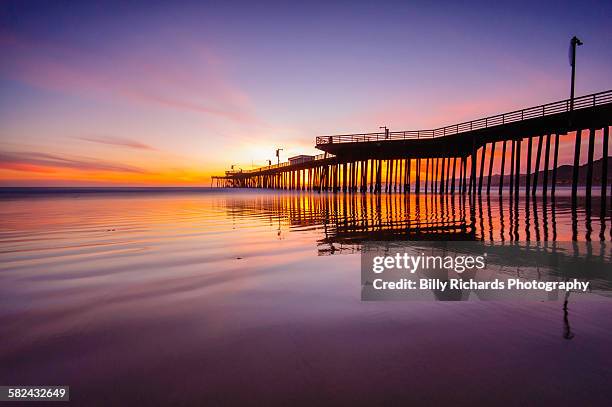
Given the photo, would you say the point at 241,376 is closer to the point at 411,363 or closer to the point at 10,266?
the point at 411,363

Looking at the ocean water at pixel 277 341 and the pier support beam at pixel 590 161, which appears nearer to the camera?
the ocean water at pixel 277 341

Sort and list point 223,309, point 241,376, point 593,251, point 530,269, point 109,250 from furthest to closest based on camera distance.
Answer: point 109,250
point 593,251
point 530,269
point 223,309
point 241,376

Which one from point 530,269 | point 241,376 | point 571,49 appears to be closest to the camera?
point 241,376

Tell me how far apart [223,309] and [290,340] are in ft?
3.09

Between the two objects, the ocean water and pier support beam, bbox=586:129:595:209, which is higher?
pier support beam, bbox=586:129:595:209

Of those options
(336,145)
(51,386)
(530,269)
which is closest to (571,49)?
(336,145)

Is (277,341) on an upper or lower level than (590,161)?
lower

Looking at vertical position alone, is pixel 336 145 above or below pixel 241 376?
above

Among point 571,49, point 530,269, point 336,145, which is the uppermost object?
point 571,49

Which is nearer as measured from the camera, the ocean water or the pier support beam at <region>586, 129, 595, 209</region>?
the ocean water

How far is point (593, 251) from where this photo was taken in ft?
17.4

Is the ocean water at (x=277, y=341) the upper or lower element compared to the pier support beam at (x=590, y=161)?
lower

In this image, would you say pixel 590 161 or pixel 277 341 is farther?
pixel 590 161

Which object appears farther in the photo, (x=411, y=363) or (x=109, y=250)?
(x=109, y=250)
